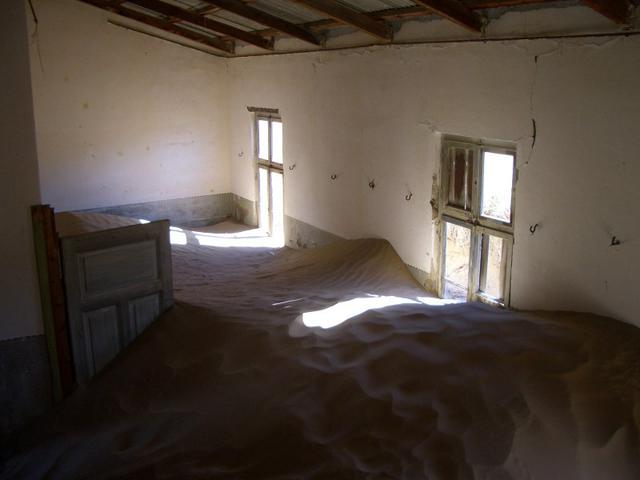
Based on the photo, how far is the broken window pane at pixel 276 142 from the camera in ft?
33.3

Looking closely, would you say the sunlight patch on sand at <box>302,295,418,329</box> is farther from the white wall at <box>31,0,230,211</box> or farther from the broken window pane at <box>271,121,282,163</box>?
the white wall at <box>31,0,230,211</box>

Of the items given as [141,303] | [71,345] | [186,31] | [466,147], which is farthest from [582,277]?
[186,31]

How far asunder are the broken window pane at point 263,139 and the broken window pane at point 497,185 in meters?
5.45

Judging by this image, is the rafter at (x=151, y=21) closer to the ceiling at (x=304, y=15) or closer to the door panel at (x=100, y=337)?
the ceiling at (x=304, y=15)

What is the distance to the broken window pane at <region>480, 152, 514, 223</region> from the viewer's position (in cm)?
562

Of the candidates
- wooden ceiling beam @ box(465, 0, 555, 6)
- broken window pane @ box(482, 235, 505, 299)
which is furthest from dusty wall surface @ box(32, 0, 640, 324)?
broken window pane @ box(482, 235, 505, 299)

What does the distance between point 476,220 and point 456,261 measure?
0.61 metres

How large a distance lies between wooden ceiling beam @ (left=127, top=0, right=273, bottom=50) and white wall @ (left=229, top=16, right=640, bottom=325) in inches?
37.9

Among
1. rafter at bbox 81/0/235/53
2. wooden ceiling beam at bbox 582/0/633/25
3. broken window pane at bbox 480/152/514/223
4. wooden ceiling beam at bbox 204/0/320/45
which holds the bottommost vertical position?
broken window pane at bbox 480/152/514/223

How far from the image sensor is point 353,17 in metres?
6.64

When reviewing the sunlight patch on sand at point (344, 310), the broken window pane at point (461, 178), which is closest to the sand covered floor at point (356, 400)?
the sunlight patch on sand at point (344, 310)

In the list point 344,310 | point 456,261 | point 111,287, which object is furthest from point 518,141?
point 111,287

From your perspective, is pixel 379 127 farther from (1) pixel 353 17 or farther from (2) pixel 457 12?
(2) pixel 457 12

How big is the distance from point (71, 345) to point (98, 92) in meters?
6.63
